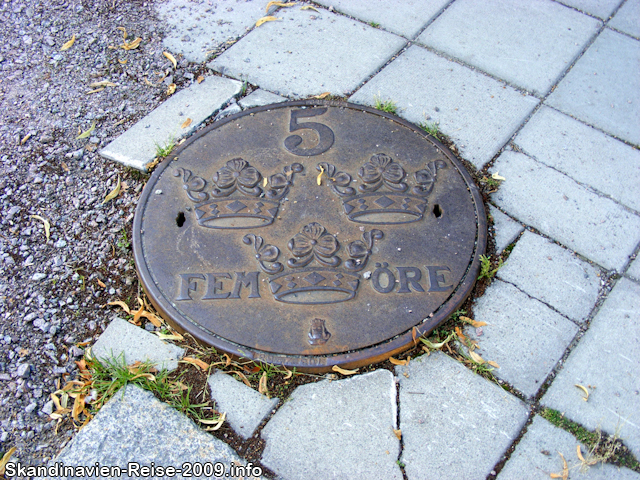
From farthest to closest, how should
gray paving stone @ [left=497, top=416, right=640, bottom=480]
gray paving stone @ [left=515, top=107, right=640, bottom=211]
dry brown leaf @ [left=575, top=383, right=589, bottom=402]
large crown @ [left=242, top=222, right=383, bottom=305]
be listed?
1. gray paving stone @ [left=515, top=107, right=640, bottom=211]
2. large crown @ [left=242, top=222, right=383, bottom=305]
3. dry brown leaf @ [left=575, top=383, right=589, bottom=402]
4. gray paving stone @ [left=497, top=416, right=640, bottom=480]

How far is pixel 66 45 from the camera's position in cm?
270

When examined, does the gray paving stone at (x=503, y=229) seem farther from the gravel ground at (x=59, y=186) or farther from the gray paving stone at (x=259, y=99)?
the gravel ground at (x=59, y=186)

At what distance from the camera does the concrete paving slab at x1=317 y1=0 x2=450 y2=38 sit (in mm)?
Answer: 2717

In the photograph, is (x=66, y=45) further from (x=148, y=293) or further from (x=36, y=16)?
(x=148, y=293)

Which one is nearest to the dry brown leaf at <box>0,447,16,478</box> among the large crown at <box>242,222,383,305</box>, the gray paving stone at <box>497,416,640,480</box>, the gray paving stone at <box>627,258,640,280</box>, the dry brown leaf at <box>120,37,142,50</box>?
the large crown at <box>242,222,383,305</box>

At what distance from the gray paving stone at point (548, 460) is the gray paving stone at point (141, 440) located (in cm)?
79

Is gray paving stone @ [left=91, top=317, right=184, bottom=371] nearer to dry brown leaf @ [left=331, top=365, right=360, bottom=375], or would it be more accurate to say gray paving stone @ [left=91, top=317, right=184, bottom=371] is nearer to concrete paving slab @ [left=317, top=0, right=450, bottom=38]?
dry brown leaf @ [left=331, top=365, right=360, bottom=375]

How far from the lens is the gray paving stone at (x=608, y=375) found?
5.16 feet

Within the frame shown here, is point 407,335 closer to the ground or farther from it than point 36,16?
closer to the ground

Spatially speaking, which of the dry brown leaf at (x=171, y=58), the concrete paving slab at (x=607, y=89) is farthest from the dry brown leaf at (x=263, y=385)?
the concrete paving slab at (x=607, y=89)

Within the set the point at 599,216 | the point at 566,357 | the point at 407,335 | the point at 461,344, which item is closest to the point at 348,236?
the point at 407,335

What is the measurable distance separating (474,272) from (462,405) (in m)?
0.46

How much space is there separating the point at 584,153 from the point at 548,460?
135cm

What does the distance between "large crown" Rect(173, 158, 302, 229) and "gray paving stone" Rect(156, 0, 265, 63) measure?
90cm
